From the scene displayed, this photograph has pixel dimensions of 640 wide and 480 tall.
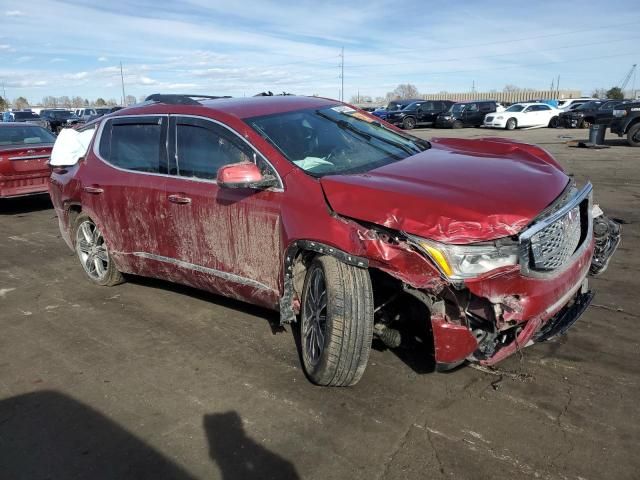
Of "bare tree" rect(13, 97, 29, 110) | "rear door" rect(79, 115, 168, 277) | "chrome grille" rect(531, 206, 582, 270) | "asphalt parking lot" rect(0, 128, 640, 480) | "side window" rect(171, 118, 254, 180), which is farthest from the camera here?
"bare tree" rect(13, 97, 29, 110)

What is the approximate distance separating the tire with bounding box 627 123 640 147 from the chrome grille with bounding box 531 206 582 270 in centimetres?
1649

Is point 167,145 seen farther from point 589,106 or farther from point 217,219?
point 589,106

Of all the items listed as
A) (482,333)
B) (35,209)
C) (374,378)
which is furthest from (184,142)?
(35,209)

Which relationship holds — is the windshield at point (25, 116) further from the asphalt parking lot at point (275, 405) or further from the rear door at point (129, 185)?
the asphalt parking lot at point (275, 405)

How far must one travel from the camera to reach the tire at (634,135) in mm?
17078

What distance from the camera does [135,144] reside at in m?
4.68

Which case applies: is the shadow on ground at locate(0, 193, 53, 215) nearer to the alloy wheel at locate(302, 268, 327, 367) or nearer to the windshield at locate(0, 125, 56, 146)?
the windshield at locate(0, 125, 56, 146)

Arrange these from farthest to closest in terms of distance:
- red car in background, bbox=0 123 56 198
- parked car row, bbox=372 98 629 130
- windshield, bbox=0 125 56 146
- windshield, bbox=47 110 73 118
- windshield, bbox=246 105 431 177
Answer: windshield, bbox=47 110 73 118
parked car row, bbox=372 98 629 130
windshield, bbox=0 125 56 146
red car in background, bbox=0 123 56 198
windshield, bbox=246 105 431 177

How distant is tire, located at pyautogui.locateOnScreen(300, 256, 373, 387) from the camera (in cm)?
305

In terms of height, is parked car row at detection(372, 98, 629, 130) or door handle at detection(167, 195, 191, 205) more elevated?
door handle at detection(167, 195, 191, 205)

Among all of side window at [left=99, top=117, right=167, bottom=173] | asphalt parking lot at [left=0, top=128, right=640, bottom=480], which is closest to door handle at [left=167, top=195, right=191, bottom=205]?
Answer: side window at [left=99, top=117, right=167, bottom=173]

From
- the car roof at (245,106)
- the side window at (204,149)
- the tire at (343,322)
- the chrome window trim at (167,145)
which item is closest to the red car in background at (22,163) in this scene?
the chrome window trim at (167,145)

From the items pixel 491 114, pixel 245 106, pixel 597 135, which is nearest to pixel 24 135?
pixel 245 106

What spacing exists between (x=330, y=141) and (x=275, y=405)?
1938mm
